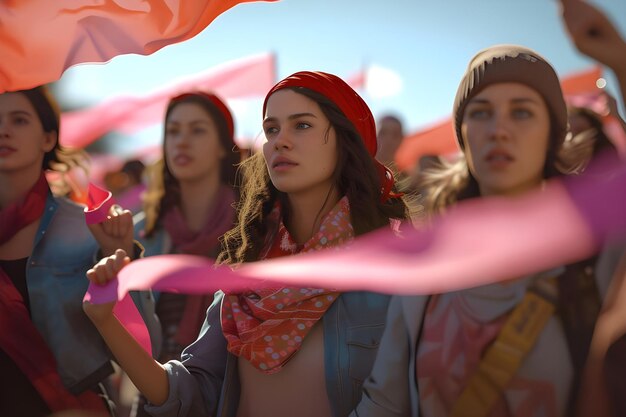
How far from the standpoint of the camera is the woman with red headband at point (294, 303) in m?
2.12

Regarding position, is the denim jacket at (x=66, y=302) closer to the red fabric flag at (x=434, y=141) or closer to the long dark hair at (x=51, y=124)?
the long dark hair at (x=51, y=124)

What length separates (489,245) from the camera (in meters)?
1.45

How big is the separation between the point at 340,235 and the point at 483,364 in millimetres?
736

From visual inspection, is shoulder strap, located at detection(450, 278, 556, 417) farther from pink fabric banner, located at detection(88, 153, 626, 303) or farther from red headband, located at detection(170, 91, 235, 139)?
red headband, located at detection(170, 91, 235, 139)

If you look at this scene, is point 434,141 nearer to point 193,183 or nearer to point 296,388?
point 193,183

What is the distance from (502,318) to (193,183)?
2591mm

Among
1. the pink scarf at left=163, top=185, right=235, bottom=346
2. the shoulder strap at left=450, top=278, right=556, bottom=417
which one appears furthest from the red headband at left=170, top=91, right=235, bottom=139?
the shoulder strap at left=450, top=278, right=556, bottom=417

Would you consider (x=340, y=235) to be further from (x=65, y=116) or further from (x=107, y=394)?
(x=65, y=116)

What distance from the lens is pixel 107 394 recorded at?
283 cm

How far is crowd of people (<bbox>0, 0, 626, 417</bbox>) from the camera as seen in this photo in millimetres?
1670

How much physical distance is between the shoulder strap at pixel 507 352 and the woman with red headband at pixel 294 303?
474 mm

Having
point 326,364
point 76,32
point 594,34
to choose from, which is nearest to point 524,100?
point 594,34

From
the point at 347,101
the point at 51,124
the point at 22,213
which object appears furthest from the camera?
the point at 51,124

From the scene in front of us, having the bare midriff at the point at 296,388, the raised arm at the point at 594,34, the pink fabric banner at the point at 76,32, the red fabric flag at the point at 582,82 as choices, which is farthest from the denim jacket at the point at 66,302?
→ the red fabric flag at the point at 582,82
